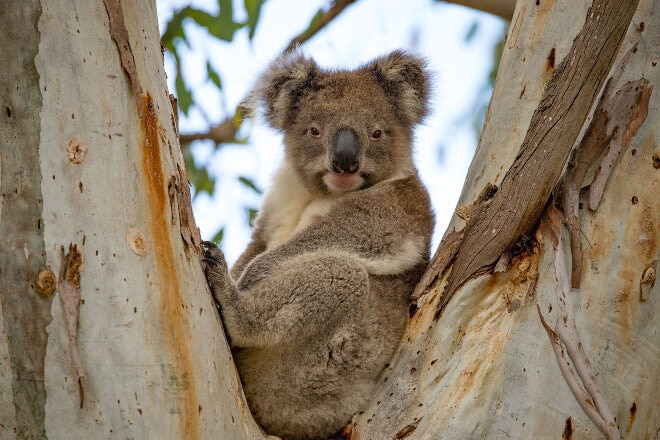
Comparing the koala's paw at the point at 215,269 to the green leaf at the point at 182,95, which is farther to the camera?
the green leaf at the point at 182,95

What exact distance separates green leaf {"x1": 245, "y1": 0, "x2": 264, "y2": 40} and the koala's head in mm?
853

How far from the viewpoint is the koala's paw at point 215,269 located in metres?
2.71

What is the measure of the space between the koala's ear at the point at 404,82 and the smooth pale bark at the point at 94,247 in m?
1.93

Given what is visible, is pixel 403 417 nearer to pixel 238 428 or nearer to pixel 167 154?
pixel 238 428

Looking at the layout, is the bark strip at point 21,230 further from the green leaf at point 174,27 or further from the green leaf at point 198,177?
the green leaf at point 198,177

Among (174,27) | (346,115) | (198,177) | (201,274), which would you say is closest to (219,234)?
(198,177)

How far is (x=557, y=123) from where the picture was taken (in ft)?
7.70

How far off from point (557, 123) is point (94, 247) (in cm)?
145

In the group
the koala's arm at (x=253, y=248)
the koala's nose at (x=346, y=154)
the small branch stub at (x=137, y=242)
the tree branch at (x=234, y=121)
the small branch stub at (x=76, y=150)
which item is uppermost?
the tree branch at (x=234, y=121)

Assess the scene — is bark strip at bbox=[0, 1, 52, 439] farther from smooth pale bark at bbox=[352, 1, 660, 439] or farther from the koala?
smooth pale bark at bbox=[352, 1, 660, 439]

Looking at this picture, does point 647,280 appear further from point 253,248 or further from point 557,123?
point 253,248

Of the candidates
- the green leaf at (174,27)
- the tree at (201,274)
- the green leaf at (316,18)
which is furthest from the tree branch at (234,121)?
the tree at (201,274)

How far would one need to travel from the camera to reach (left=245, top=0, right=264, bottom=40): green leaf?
480 centimetres

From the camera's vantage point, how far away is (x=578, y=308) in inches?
90.4
